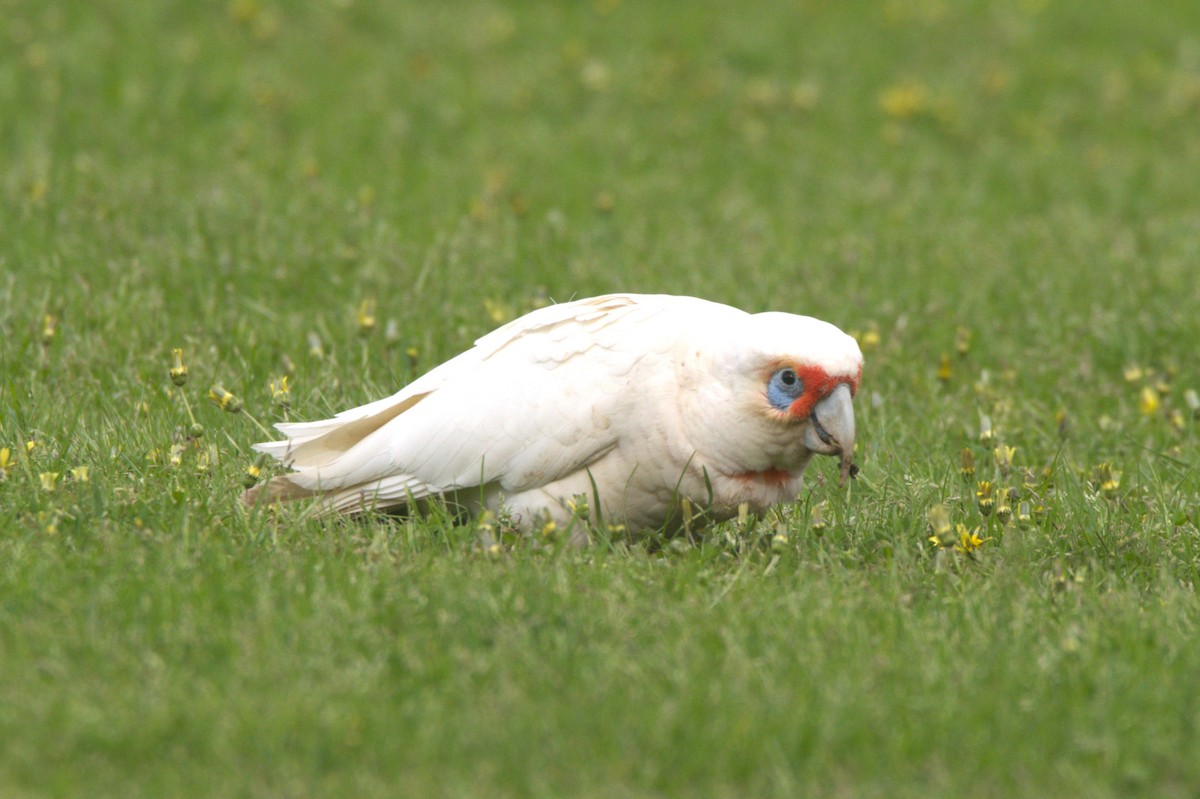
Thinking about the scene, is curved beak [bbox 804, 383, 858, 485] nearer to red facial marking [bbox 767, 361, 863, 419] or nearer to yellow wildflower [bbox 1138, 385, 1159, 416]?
red facial marking [bbox 767, 361, 863, 419]

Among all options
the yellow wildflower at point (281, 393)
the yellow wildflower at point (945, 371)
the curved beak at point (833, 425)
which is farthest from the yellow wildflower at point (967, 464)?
the yellow wildflower at point (281, 393)

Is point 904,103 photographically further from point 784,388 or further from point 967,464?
point 784,388

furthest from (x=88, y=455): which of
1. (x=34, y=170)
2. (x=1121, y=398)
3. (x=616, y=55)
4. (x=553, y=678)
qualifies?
(x=616, y=55)

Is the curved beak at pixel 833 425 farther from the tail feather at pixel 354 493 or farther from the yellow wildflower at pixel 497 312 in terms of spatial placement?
the yellow wildflower at pixel 497 312

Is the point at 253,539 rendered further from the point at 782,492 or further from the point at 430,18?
the point at 430,18

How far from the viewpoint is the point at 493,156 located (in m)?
8.02

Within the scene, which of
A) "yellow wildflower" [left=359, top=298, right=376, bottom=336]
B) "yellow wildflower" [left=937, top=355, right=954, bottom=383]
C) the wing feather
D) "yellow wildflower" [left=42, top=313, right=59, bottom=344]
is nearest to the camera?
the wing feather

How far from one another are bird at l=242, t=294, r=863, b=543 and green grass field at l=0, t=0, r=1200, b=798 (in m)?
0.15

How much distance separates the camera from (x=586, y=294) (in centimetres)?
594

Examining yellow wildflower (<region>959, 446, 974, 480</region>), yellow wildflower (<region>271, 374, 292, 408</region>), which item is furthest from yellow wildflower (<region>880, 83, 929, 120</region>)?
yellow wildflower (<region>271, 374, 292, 408</region>)

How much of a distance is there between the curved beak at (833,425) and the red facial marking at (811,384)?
18mm

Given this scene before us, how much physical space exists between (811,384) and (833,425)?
127 mm

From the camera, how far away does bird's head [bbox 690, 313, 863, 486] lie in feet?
11.5

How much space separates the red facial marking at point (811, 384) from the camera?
3.50 metres
